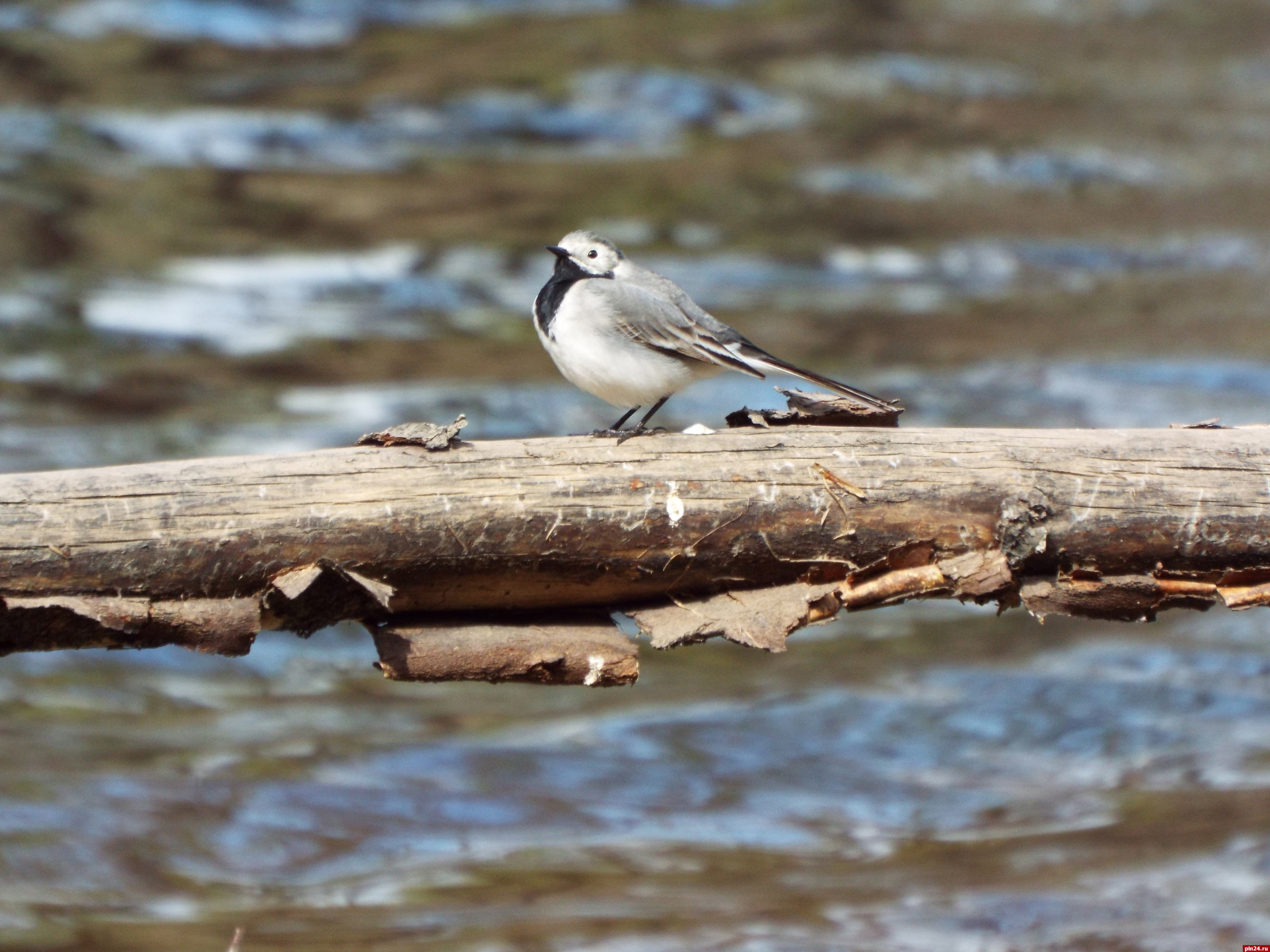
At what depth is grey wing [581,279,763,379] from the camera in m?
4.78

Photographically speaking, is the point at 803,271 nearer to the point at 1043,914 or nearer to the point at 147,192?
the point at 147,192

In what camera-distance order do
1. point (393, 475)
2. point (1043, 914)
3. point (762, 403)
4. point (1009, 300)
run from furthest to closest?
point (1009, 300), point (762, 403), point (1043, 914), point (393, 475)

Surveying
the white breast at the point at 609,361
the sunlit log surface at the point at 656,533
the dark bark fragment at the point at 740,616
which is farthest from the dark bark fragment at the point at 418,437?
the white breast at the point at 609,361

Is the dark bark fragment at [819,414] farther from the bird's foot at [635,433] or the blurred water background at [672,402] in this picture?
the blurred water background at [672,402]

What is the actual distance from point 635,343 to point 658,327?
0.09 metres

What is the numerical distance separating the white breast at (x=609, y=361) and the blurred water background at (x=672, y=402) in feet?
7.42

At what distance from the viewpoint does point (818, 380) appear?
14.2ft

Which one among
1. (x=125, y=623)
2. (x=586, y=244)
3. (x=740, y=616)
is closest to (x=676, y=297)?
(x=586, y=244)

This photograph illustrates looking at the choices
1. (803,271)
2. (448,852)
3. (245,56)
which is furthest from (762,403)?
(245,56)

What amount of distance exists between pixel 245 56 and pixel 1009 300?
10531 mm

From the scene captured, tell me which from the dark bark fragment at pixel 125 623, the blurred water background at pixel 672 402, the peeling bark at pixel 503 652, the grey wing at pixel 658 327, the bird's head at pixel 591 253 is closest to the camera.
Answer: the dark bark fragment at pixel 125 623

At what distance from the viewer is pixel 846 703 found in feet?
27.7

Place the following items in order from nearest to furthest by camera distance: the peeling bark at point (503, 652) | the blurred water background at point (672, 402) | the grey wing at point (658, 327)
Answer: the peeling bark at point (503, 652) → the grey wing at point (658, 327) → the blurred water background at point (672, 402)

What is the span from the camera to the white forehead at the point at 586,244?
5.33 metres
